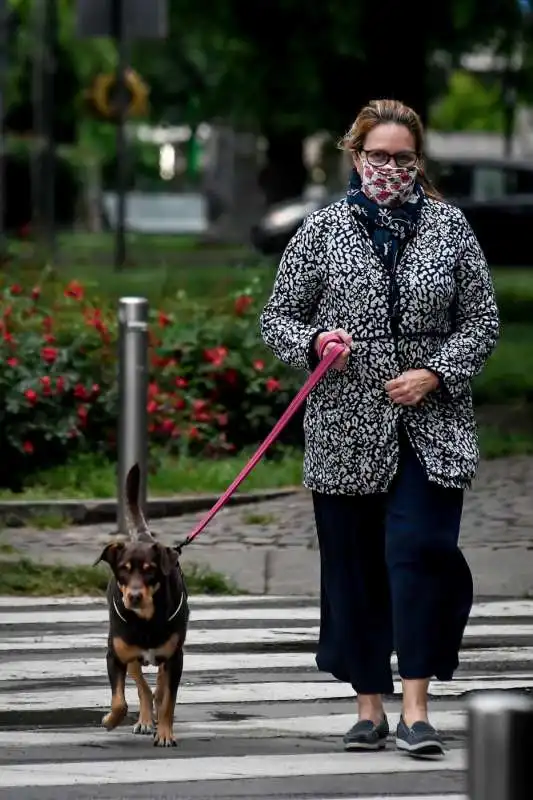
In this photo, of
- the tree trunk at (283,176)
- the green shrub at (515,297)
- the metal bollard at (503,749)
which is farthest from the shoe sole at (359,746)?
the tree trunk at (283,176)

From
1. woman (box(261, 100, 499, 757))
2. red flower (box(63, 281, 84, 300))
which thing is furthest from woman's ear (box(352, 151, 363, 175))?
red flower (box(63, 281, 84, 300))

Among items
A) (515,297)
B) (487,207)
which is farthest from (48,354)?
(487,207)

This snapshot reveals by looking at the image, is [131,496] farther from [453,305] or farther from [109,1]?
[109,1]

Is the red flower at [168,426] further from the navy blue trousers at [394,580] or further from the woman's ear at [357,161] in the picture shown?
the woman's ear at [357,161]

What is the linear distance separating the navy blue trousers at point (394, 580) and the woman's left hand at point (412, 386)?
168mm

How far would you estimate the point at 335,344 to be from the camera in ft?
20.0

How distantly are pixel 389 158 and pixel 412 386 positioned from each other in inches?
24.1

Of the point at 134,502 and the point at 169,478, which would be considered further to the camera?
the point at 169,478

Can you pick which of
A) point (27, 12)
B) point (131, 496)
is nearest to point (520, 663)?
point (131, 496)

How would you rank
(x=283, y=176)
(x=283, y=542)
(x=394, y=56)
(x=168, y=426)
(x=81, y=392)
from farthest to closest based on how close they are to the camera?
(x=283, y=176), (x=394, y=56), (x=168, y=426), (x=81, y=392), (x=283, y=542)

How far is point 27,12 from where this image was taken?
53.4 meters

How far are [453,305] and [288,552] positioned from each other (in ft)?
14.2

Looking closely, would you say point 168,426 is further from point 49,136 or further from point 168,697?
point 49,136

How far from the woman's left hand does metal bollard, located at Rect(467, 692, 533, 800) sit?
121 inches
